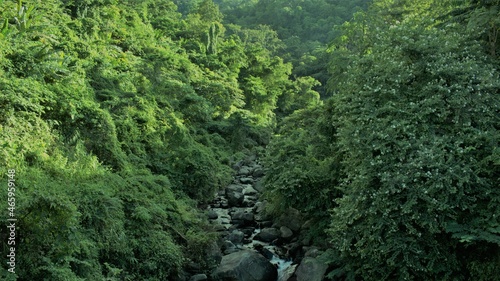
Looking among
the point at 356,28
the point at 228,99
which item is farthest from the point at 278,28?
the point at 228,99

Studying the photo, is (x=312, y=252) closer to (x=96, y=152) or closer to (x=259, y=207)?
(x=259, y=207)

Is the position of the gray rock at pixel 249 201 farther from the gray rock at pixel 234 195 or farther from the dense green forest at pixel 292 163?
the dense green forest at pixel 292 163

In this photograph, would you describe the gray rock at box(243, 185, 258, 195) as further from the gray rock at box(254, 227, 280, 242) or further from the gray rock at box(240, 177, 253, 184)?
the gray rock at box(254, 227, 280, 242)

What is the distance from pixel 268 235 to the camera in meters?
15.4

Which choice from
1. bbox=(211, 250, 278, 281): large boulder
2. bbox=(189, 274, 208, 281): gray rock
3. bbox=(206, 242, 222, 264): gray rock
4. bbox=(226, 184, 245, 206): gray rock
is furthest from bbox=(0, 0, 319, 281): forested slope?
bbox=(211, 250, 278, 281): large boulder

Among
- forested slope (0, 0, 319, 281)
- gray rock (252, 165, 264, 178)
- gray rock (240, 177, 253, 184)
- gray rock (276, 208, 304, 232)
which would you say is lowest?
gray rock (240, 177, 253, 184)

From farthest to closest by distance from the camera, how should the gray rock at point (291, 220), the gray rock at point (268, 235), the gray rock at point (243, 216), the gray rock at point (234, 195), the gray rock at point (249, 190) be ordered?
the gray rock at point (249, 190)
the gray rock at point (234, 195)
the gray rock at point (243, 216)
the gray rock at point (291, 220)
the gray rock at point (268, 235)

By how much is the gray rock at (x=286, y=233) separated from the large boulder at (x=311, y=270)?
306 centimetres

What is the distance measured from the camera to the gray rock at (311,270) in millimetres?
11445

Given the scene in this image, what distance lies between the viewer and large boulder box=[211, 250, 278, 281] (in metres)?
11.8

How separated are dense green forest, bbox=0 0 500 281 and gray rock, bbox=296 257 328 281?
0.46 m

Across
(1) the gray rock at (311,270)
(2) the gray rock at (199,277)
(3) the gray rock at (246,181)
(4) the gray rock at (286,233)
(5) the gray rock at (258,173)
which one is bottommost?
(3) the gray rock at (246,181)

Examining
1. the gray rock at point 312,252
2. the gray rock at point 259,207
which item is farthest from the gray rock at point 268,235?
the gray rock at point 312,252

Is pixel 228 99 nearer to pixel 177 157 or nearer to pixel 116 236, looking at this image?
pixel 177 157
